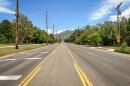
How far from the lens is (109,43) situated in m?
109

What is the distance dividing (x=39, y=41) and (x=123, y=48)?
122m

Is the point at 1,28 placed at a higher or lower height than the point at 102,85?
higher

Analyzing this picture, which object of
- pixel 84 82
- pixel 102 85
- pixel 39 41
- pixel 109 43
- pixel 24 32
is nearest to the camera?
pixel 102 85

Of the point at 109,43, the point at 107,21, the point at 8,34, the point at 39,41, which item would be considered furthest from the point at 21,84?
the point at 39,41

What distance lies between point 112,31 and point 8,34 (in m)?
65.6

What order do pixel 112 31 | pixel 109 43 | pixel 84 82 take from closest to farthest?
1. pixel 84 82
2. pixel 112 31
3. pixel 109 43

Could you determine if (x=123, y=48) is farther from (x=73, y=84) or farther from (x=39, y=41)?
(x=39, y=41)

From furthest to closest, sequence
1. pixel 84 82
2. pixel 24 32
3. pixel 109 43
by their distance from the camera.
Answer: pixel 24 32
pixel 109 43
pixel 84 82

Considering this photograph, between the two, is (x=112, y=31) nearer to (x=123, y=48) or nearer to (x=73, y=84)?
(x=123, y=48)

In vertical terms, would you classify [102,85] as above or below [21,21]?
below

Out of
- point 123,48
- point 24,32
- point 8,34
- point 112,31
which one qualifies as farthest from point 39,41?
point 123,48

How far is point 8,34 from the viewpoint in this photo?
470 ft

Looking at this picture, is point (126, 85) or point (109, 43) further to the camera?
point (109, 43)

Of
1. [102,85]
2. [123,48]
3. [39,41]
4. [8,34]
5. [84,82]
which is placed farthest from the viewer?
[39,41]
